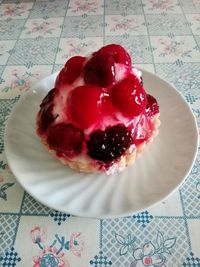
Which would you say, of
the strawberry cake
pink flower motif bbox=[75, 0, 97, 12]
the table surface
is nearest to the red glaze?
the strawberry cake

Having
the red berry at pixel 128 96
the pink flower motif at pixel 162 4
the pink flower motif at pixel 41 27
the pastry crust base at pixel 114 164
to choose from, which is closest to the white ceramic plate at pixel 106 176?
the pastry crust base at pixel 114 164

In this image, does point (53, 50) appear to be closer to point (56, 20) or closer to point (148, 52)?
point (56, 20)

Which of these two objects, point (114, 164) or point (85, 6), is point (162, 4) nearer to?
point (85, 6)

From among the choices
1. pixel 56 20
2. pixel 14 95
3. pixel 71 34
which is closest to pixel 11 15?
pixel 56 20

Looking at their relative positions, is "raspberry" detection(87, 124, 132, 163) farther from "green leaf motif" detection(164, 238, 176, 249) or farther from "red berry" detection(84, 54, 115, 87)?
"green leaf motif" detection(164, 238, 176, 249)

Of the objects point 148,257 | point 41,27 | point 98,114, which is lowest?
point 148,257

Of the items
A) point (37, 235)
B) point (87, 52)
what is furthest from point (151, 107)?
point (87, 52)
